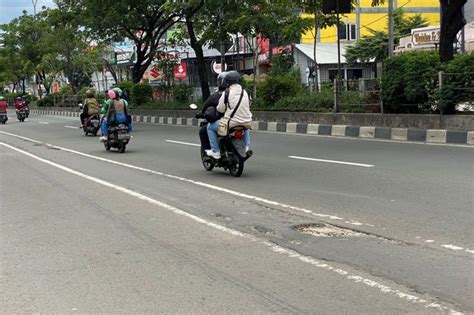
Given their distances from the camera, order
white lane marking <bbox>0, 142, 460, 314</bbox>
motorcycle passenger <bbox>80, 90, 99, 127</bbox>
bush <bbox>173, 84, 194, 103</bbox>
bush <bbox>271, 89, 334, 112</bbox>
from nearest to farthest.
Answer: white lane marking <bbox>0, 142, 460, 314</bbox>, bush <bbox>271, 89, 334, 112</bbox>, motorcycle passenger <bbox>80, 90, 99, 127</bbox>, bush <bbox>173, 84, 194, 103</bbox>

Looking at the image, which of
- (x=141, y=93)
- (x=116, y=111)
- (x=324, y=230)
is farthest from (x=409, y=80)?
(x=141, y=93)

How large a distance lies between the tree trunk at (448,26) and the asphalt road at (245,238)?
166 inches

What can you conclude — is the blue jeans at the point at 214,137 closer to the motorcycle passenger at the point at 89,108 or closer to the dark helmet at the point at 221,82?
the dark helmet at the point at 221,82

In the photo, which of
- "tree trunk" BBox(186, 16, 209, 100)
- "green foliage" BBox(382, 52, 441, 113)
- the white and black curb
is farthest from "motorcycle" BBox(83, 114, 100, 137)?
"green foliage" BBox(382, 52, 441, 113)

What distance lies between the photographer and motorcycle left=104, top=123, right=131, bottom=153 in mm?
13414

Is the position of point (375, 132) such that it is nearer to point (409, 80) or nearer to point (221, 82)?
point (409, 80)

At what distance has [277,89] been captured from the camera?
63.5 ft

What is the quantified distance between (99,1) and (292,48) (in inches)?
673

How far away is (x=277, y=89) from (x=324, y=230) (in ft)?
46.1

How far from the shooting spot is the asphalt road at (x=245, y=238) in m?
3.95

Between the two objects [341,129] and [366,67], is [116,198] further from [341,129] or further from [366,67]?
[366,67]

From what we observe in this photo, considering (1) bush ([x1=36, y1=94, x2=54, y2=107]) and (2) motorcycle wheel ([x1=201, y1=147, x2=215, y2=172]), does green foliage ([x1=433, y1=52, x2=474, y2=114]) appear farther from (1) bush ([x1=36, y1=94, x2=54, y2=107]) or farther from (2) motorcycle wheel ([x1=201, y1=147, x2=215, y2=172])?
(1) bush ([x1=36, y1=94, x2=54, y2=107])

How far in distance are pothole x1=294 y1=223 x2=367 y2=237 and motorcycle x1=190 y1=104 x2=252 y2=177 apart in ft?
10.6

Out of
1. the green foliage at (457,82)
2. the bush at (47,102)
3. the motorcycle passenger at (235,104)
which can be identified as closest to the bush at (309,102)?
the green foliage at (457,82)
